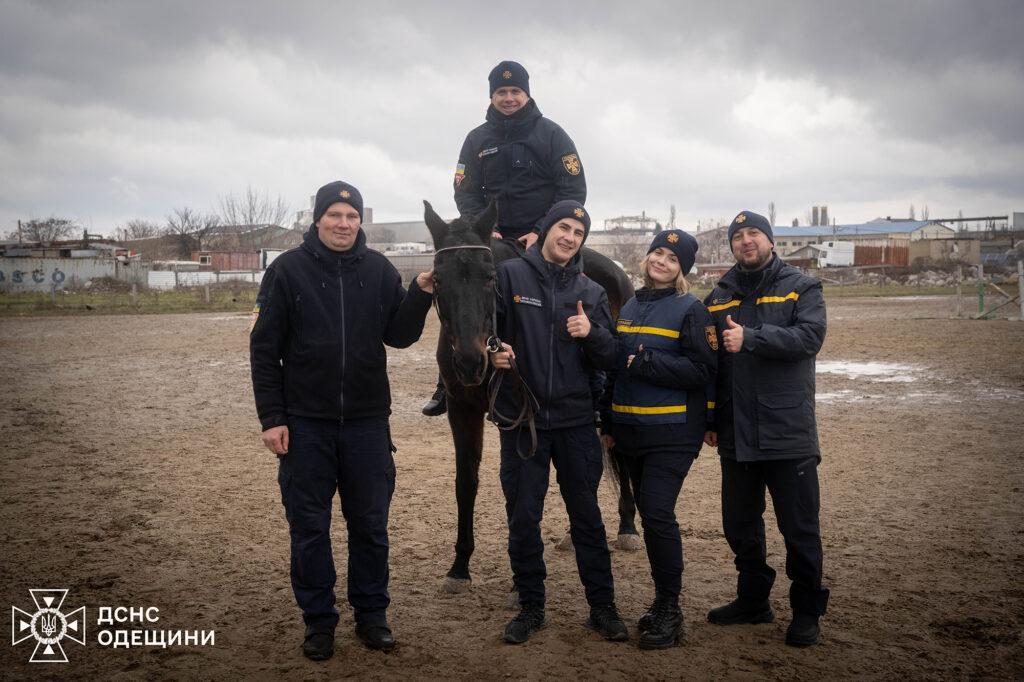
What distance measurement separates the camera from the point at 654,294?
404 cm

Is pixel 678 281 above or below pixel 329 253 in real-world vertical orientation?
below

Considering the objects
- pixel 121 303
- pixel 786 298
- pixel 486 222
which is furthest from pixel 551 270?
pixel 121 303

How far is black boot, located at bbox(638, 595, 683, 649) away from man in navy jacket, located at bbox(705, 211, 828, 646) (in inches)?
16.2

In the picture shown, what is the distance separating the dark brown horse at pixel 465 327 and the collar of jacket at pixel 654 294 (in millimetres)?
912

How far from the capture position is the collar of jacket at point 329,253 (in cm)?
382

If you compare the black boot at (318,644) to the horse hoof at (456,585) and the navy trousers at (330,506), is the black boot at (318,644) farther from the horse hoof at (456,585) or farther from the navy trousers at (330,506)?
the horse hoof at (456,585)

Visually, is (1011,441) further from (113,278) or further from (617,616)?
(113,278)

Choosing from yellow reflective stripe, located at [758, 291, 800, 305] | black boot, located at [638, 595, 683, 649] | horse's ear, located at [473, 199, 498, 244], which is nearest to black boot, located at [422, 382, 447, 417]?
horse's ear, located at [473, 199, 498, 244]

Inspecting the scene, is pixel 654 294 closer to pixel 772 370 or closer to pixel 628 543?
pixel 772 370

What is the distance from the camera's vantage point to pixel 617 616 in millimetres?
3863

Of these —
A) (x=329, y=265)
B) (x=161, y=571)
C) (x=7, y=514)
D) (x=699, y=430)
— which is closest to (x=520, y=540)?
(x=699, y=430)

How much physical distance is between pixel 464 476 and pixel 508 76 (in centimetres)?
302

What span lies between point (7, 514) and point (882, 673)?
6.42 metres

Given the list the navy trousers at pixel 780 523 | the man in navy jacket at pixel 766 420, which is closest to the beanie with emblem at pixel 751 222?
the man in navy jacket at pixel 766 420
